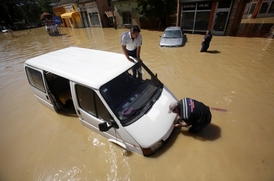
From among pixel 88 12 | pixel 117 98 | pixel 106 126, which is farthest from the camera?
pixel 88 12

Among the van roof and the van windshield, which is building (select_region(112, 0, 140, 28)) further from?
the van windshield

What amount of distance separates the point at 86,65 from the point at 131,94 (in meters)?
1.31

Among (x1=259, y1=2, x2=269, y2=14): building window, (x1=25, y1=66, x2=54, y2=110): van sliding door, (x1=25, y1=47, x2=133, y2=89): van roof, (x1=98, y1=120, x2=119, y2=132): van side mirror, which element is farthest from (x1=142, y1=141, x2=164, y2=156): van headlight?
(x1=259, y1=2, x2=269, y2=14): building window

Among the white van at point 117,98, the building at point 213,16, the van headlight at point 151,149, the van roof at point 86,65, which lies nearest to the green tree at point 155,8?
the building at point 213,16

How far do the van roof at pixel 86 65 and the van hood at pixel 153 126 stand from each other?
Result: 106 cm

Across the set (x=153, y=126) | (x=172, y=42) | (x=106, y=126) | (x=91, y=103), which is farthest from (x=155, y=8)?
(x=106, y=126)

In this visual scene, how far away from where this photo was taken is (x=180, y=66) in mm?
7102

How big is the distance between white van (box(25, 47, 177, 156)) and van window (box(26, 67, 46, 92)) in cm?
6

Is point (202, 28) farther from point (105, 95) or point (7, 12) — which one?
point (7, 12)

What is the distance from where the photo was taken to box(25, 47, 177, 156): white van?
2459mm

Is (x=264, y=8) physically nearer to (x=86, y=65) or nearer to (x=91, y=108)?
(x=86, y=65)

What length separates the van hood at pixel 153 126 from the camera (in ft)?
7.85

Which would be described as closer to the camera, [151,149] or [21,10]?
[151,149]

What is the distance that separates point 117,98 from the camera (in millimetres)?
2670
